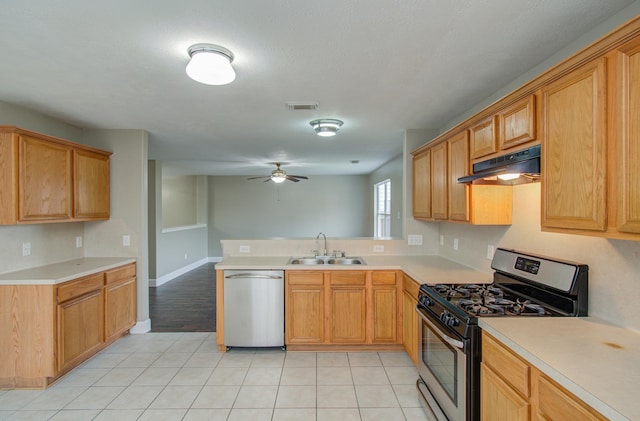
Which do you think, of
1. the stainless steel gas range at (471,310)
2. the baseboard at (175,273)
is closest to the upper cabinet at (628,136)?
the stainless steel gas range at (471,310)

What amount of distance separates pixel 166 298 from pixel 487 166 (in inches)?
201

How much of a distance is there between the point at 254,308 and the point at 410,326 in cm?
150

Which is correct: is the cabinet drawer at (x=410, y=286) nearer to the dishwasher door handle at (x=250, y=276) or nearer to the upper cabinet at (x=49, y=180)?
the dishwasher door handle at (x=250, y=276)

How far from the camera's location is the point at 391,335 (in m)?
3.21

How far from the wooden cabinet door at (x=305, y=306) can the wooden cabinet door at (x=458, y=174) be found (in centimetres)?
140

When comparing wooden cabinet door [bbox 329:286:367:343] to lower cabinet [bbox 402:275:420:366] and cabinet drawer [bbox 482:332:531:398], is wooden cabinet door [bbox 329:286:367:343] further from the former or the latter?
cabinet drawer [bbox 482:332:531:398]

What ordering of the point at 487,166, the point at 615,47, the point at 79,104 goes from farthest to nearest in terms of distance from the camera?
the point at 79,104
the point at 487,166
the point at 615,47

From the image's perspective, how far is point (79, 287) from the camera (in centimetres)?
287

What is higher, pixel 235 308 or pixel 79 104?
pixel 79 104

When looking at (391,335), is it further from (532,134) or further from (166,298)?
(166,298)

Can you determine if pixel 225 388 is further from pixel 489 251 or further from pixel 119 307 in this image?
pixel 489 251

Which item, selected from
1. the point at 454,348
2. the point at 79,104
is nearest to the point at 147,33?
the point at 79,104

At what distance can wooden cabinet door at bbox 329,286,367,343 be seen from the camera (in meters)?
3.22

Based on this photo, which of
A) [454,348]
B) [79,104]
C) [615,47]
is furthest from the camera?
[79,104]
